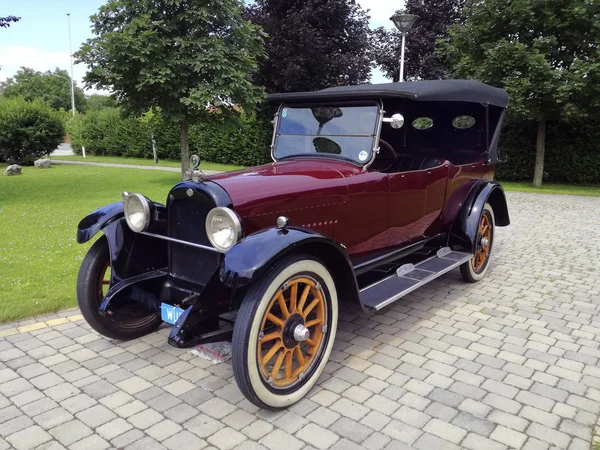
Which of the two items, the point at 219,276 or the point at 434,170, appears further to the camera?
the point at 434,170

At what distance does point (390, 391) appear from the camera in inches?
120

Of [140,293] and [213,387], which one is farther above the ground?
[140,293]

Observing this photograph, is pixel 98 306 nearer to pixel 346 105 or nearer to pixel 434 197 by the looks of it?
pixel 346 105

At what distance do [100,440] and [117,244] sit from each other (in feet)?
4.73

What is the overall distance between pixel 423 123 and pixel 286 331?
3.97 meters

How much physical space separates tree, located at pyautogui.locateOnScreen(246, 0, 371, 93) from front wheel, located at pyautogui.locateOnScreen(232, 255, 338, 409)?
1522cm

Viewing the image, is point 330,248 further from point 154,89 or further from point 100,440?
point 154,89

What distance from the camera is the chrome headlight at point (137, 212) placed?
3.39 meters

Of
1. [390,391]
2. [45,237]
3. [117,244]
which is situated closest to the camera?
[390,391]

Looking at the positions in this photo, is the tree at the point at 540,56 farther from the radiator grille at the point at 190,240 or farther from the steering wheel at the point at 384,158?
the radiator grille at the point at 190,240

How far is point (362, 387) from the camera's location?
309 centimetres

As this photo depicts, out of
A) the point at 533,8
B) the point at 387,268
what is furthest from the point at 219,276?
the point at 533,8

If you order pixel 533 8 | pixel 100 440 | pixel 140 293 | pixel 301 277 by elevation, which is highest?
pixel 533 8

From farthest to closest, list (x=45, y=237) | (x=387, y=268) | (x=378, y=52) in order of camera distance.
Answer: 1. (x=378, y=52)
2. (x=45, y=237)
3. (x=387, y=268)
